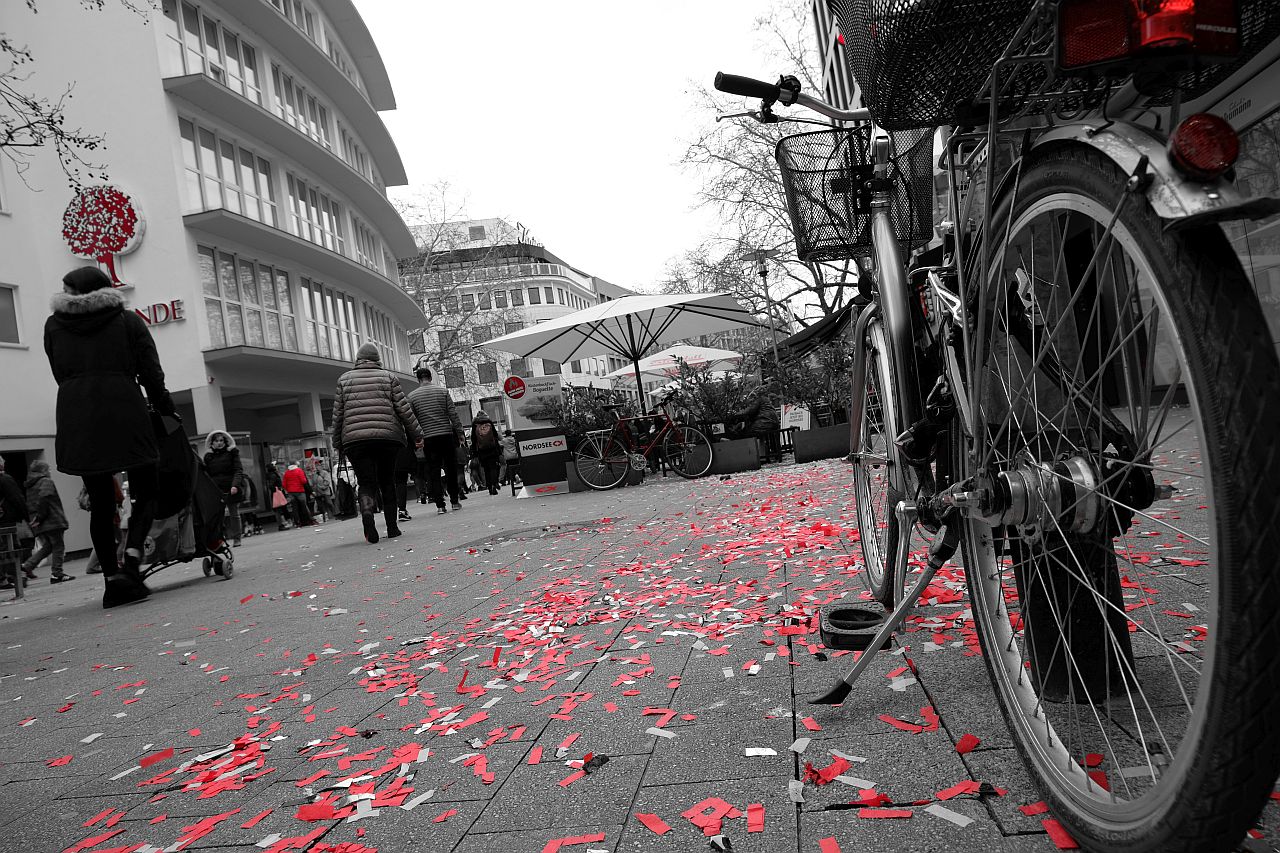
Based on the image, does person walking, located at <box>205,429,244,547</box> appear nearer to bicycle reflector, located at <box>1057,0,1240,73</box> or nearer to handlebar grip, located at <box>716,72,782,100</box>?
handlebar grip, located at <box>716,72,782,100</box>

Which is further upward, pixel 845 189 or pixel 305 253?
pixel 305 253

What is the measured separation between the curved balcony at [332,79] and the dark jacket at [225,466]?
1678 cm

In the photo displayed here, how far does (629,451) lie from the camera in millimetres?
13547

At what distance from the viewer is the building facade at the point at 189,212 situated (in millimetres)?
20062

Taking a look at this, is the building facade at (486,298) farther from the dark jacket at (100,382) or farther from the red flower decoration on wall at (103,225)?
the dark jacket at (100,382)

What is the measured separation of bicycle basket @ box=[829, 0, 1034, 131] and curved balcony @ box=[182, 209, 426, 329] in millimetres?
21694

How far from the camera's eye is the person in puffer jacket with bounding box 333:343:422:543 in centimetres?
872

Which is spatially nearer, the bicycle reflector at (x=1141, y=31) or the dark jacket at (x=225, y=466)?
the bicycle reflector at (x=1141, y=31)

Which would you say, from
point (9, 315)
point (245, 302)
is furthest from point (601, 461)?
point (9, 315)

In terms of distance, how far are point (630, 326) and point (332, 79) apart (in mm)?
20696

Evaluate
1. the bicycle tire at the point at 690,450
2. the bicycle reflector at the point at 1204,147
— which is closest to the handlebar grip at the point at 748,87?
the bicycle reflector at the point at 1204,147

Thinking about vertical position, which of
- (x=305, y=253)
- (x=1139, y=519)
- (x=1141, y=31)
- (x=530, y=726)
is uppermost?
(x=305, y=253)

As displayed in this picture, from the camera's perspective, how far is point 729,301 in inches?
588

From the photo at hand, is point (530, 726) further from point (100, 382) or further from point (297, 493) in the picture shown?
point (297, 493)
